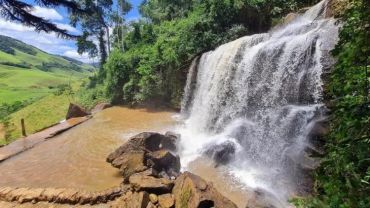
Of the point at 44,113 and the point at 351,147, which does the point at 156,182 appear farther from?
the point at 44,113

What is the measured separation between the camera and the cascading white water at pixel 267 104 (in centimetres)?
1252

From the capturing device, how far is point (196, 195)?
32.3 feet

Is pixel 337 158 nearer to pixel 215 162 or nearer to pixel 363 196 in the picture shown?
pixel 363 196

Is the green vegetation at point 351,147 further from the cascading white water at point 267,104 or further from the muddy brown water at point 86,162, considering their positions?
the muddy brown water at point 86,162

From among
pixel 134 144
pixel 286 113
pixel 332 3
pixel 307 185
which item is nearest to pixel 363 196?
pixel 307 185

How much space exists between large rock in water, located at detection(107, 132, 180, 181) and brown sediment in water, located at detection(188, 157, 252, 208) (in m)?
1.05

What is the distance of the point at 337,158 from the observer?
3973mm

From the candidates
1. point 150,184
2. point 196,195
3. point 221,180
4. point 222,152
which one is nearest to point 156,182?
point 150,184

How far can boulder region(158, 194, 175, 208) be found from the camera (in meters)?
10.2

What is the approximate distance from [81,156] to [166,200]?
739 cm

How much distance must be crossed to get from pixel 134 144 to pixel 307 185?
23.3ft

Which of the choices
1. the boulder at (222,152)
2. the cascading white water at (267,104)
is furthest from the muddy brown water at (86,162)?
the cascading white water at (267,104)

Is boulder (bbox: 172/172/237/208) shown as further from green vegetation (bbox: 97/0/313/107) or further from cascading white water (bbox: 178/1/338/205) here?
green vegetation (bbox: 97/0/313/107)

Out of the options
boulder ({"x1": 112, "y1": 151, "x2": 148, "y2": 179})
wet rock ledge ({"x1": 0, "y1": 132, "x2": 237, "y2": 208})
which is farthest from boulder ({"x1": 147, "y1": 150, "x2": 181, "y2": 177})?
boulder ({"x1": 112, "y1": 151, "x2": 148, "y2": 179})
